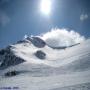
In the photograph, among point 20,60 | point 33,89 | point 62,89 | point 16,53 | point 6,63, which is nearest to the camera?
point 62,89

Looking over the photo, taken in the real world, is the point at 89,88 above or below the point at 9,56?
below

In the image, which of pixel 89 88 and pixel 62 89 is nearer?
pixel 89 88

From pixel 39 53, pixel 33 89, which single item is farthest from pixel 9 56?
pixel 33 89

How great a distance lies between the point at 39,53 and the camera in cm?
19200

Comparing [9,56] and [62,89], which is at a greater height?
[9,56]

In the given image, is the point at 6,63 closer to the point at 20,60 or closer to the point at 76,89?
the point at 20,60

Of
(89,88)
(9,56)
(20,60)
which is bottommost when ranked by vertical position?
(89,88)

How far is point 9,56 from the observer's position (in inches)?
7057

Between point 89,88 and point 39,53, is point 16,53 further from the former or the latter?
point 89,88

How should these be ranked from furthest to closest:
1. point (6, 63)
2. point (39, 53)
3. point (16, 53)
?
point (39, 53)
point (16, 53)
point (6, 63)

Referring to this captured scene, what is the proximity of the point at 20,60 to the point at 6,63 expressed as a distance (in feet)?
70.3

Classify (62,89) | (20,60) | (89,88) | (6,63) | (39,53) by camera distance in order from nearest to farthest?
1. (89,88)
2. (62,89)
3. (20,60)
4. (6,63)
5. (39,53)

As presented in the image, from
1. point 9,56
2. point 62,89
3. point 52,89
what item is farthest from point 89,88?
point 9,56

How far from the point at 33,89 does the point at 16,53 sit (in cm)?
14745
